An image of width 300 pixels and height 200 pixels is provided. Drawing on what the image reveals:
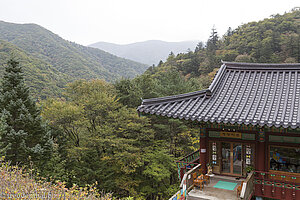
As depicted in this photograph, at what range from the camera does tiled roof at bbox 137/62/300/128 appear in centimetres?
812

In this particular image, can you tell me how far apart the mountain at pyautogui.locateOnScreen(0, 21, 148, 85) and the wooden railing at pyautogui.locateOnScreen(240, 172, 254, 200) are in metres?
47.0

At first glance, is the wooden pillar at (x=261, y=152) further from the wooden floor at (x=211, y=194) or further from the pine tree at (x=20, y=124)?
the pine tree at (x=20, y=124)

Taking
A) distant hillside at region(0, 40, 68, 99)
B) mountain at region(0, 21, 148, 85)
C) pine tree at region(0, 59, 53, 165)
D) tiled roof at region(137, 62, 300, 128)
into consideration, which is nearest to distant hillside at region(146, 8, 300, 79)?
mountain at region(0, 21, 148, 85)

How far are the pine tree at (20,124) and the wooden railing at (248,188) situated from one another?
15.3 meters

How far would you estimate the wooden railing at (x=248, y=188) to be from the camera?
8.28m

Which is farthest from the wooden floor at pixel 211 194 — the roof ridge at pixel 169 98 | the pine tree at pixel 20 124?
the pine tree at pixel 20 124

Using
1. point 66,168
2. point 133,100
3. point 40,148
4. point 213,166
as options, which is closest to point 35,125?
point 40,148

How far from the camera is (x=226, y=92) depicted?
33.6ft

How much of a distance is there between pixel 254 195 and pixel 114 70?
71.2 metres

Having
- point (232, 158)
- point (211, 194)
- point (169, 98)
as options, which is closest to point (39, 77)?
point (169, 98)

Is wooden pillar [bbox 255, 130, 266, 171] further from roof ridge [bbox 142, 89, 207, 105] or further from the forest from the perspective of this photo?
the forest

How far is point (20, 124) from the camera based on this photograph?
18.4 meters

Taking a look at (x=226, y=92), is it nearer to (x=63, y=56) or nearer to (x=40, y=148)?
(x=40, y=148)

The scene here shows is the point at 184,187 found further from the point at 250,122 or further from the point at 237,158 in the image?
the point at 250,122
